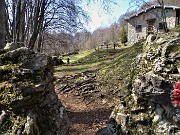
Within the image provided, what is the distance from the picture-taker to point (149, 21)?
42.4 meters

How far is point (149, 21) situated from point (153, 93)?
3849cm

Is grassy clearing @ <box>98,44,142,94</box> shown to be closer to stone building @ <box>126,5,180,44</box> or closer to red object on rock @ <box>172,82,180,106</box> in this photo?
red object on rock @ <box>172,82,180,106</box>

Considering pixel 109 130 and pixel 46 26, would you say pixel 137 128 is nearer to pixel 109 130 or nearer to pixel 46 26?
pixel 109 130

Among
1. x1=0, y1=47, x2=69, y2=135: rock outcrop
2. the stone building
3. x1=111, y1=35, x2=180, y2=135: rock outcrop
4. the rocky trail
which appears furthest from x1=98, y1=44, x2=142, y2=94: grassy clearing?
the stone building

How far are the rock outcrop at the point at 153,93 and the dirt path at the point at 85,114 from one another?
1.81 metres

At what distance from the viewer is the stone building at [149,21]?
3881 cm

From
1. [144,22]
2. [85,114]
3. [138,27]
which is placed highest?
[144,22]

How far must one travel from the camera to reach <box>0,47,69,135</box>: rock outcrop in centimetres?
535

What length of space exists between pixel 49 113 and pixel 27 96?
0.69 metres

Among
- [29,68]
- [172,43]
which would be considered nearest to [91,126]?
[29,68]

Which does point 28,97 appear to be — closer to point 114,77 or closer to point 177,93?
point 177,93

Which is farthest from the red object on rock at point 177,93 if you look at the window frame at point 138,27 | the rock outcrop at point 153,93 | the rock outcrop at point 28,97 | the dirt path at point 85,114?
the window frame at point 138,27

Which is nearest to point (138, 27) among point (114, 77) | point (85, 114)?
point (114, 77)

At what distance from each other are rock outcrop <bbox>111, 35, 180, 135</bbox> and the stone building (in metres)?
34.2
